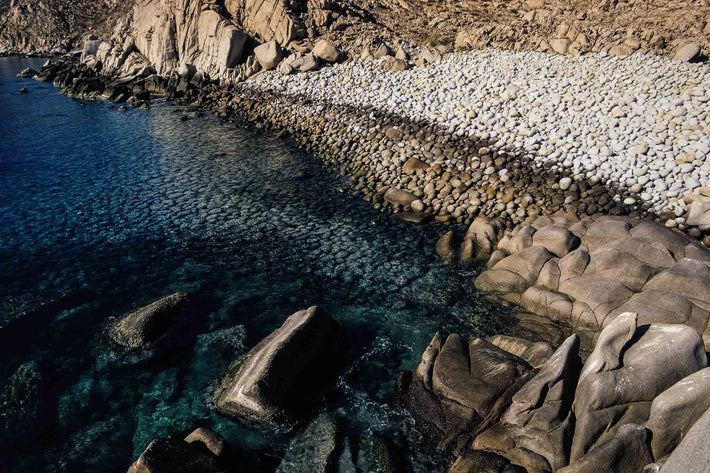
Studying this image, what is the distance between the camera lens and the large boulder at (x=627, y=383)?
8.82m

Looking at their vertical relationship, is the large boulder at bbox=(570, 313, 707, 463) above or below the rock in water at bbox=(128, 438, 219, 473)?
above

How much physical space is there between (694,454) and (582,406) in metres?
2.18

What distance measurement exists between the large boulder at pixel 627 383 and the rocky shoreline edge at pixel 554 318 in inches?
0.8

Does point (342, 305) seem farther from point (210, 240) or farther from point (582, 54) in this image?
point (582, 54)

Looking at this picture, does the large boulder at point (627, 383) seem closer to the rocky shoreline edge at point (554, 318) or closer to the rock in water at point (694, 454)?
the rocky shoreline edge at point (554, 318)

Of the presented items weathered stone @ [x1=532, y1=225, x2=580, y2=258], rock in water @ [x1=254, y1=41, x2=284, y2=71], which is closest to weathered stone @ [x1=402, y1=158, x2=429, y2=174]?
weathered stone @ [x1=532, y1=225, x2=580, y2=258]

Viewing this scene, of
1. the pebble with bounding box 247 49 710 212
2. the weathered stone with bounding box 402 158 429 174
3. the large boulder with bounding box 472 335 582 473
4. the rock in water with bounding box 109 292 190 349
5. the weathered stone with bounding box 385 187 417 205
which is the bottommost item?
the rock in water with bounding box 109 292 190 349

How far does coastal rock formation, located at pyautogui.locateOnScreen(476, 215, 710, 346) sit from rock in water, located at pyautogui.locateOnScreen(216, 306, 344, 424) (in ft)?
19.4

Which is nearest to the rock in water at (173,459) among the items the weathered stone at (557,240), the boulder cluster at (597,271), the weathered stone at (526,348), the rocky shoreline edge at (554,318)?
the rocky shoreline edge at (554,318)

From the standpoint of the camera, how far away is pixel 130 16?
57094mm

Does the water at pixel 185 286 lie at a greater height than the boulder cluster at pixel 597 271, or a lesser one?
lesser

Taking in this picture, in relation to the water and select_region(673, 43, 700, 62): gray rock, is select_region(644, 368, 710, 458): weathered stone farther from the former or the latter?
select_region(673, 43, 700, 62): gray rock

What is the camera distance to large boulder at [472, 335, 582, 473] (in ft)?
29.1

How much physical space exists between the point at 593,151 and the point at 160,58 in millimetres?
42681
